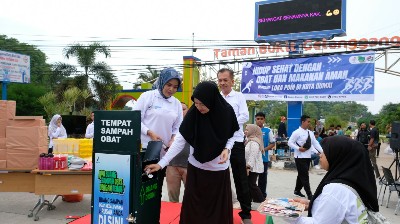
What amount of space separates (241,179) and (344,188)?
6.45ft

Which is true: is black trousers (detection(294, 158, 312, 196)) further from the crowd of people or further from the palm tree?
the palm tree

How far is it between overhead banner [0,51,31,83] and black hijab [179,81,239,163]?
1874 cm

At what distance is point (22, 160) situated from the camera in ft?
17.1

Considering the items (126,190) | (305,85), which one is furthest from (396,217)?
(305,85)

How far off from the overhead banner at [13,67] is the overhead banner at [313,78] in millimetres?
13035

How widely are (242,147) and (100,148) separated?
5.56 ft

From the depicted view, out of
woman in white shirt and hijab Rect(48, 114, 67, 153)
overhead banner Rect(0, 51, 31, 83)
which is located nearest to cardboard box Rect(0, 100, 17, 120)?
woman in white shirt and hijab Rect(48, 114, 67, 153)

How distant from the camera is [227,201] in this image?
3100mm

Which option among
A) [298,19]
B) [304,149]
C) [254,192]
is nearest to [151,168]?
[254,192]

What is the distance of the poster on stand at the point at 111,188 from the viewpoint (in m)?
2.96

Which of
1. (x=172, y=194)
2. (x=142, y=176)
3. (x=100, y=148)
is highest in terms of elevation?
(x=100, y=148)

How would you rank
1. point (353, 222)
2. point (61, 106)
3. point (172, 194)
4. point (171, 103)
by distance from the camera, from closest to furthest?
point (353, 222), point (171, 103), point (172, 194), point (61, 106)

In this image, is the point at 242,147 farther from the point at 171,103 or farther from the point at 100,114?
the point at 100,114

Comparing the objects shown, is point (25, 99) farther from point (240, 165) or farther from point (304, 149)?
point (240, 165)
